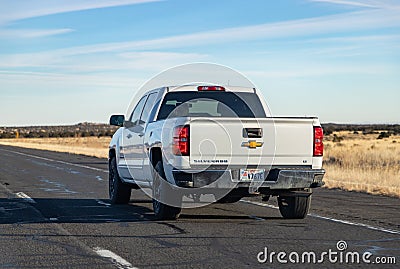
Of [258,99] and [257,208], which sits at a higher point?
[258,99]

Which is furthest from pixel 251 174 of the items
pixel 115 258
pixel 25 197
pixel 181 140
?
pixel 25 197

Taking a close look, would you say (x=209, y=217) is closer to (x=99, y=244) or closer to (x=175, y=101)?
(x=175, y=101)

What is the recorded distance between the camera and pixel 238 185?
10891 millimetres

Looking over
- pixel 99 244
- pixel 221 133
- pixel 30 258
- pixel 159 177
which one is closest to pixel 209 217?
pixel 159 177

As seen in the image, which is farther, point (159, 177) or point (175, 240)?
point (159, 177)

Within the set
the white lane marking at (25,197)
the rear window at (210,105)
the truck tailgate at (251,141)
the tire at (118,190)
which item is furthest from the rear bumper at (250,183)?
the white lane marking at (25,197)

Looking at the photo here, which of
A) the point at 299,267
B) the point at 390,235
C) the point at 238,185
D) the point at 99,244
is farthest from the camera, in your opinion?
the point at 238,185

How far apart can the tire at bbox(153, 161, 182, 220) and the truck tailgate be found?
826 millimetres

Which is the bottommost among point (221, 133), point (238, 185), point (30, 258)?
point (30, 258)

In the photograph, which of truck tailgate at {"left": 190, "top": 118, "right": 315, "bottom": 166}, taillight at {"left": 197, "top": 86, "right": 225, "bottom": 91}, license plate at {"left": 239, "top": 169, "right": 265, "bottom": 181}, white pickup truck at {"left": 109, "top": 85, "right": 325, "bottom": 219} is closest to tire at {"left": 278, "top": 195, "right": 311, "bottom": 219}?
white pickup truck at {"left": 109, "top": 85, "right": 325, "bottom": 219}

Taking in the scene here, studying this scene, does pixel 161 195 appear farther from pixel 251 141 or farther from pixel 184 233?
pixel 251 141

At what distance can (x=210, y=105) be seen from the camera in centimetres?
1288

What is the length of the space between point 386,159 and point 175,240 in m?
24.6

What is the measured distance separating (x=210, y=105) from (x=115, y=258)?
498 centimetres
